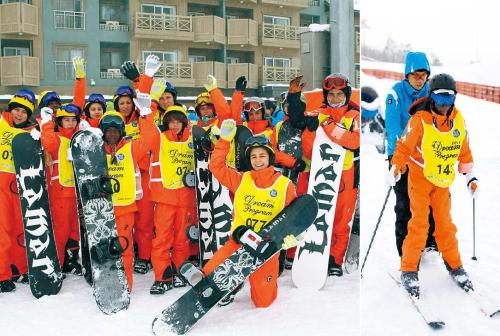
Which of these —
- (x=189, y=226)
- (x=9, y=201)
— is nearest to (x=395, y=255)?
(x=189, y=226)

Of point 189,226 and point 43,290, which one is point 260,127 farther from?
point 43,290

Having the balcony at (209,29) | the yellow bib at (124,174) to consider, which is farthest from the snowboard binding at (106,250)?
the balcony at (209,29)

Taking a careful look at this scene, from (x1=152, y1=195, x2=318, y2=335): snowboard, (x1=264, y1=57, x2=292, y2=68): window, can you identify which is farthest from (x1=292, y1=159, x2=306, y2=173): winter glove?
(x1=264, y1=57, x2=292, y2=68): window

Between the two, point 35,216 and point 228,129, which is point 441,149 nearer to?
point 228,129

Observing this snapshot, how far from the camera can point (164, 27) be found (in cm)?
763

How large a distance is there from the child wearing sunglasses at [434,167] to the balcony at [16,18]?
5.44m

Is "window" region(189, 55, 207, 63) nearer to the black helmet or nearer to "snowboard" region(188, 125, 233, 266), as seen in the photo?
"snowboard" region(188, 125, 233, 266)

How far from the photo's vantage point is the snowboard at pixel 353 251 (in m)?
3.54

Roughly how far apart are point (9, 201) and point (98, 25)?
15.9 ft

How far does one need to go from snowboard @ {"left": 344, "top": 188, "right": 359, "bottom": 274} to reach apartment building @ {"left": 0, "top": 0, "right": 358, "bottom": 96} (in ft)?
10.8

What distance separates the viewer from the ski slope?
7.43 ft

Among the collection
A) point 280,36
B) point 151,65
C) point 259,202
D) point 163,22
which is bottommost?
point 259,202

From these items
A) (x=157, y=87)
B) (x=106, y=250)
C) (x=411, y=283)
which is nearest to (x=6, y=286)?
(x=106, y=250)

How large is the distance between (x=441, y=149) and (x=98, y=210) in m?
2.08
